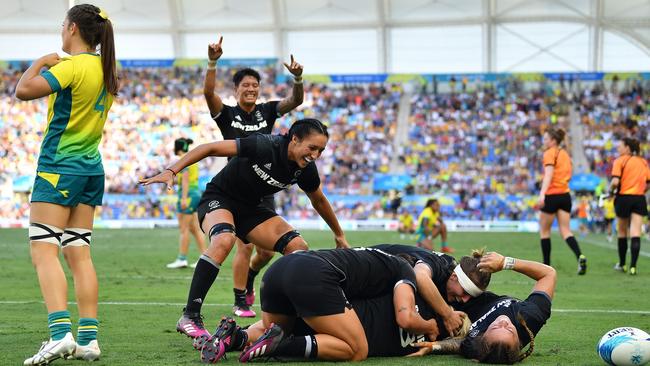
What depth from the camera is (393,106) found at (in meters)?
48.4

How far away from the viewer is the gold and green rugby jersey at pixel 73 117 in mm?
5996

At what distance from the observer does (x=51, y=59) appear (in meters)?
5.93

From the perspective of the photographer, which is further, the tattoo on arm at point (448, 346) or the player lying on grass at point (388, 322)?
the tattoo on arm at point (448, 346)

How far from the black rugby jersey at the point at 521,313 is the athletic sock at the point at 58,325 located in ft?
9.08

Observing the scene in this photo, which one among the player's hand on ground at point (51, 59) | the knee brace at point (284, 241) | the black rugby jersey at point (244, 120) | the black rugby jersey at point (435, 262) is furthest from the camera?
the black rugby jersey at point (244, 120)

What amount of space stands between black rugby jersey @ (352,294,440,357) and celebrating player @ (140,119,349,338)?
1.22 m

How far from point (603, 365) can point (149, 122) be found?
41908mm

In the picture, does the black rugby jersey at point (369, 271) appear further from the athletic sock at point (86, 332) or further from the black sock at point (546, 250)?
the black sock at point (546, 250)

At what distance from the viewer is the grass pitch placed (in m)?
6.42

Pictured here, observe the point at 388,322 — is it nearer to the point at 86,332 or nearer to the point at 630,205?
the point at 86,332

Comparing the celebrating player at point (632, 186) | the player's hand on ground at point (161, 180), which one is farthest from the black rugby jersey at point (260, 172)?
the celebrating player at point (632, 186)

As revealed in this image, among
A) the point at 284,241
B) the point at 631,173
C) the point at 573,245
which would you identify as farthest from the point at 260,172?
the point at 631,173

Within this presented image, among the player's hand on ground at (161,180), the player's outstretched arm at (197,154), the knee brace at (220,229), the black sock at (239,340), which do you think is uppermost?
the player's outstretched arm at (197,154)

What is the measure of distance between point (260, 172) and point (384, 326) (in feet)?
5.75
